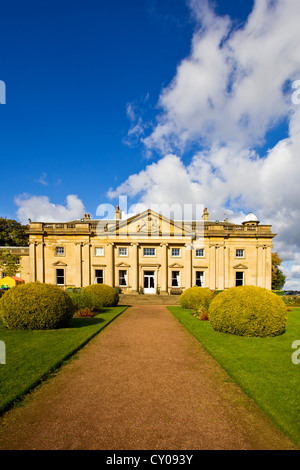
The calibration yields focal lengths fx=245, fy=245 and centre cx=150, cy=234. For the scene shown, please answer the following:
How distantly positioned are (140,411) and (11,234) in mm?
48535

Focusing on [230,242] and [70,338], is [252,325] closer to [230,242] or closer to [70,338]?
[70,338]

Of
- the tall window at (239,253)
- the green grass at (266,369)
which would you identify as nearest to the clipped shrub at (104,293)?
the green grass at (266,369)

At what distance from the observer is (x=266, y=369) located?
677 cm

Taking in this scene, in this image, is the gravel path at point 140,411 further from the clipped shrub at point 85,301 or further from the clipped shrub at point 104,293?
the clipped shrub at point 104,293

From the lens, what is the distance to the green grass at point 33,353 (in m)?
5.61

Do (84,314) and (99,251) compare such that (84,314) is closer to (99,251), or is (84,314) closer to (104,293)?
(104,293)

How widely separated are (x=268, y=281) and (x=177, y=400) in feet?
104

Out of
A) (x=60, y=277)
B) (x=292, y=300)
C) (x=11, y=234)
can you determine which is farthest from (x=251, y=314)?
(x=11, y=234)

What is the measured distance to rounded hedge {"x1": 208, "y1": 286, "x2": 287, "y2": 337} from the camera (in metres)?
10.3

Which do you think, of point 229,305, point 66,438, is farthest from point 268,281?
point 66,438

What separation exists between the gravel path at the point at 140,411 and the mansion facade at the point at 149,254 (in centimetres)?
2461

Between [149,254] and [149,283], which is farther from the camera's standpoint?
[149,254]

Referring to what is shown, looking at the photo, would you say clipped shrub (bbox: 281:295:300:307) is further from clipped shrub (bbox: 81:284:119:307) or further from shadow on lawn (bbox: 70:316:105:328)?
shadow on lawn (bbox: 70:316:105:328)

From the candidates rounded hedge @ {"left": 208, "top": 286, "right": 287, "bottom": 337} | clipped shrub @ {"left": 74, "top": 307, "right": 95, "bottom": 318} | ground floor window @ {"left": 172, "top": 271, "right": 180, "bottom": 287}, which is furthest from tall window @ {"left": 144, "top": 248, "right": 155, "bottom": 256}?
rounded hedge @ {"left": 208, "top": 286, "right": 287, "bottom": 337}
